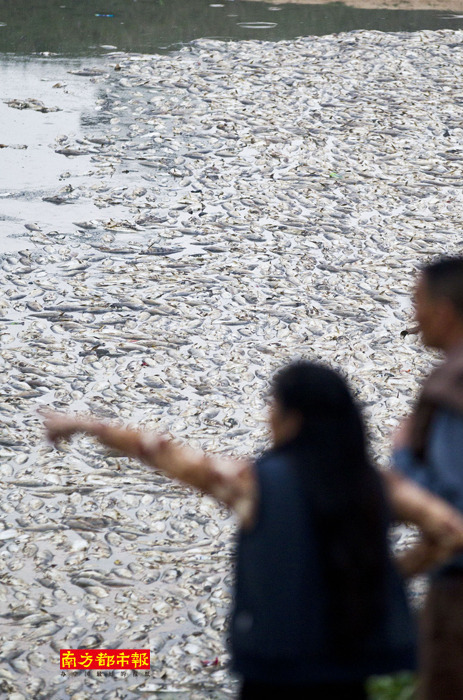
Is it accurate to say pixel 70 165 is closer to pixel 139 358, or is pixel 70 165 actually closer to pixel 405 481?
pixel 139 358

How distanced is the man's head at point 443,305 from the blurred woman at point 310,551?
53 centimetres

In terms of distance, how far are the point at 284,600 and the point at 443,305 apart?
1.04 metres

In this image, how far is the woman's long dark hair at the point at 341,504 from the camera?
234cm

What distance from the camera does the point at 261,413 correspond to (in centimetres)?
654

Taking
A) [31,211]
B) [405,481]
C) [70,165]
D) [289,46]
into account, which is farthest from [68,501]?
[289,46]

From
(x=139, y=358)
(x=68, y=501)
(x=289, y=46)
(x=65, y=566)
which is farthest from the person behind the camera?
(x=289, y=46)

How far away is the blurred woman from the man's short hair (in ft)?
1.87

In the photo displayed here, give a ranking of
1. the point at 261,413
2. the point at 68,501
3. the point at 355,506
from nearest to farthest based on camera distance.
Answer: the point at 355,506, the point at 68,501, the point at 261,413

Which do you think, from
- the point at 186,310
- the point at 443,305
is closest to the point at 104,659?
the point at 443,305

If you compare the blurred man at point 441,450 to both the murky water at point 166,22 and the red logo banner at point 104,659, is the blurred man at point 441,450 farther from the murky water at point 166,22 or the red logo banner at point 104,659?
the murky water at point 166,22

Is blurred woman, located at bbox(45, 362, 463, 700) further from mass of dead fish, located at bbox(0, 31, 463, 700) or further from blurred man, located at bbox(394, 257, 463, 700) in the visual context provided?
mass of dead fish, located at bbox(0, 31, 463, 700)

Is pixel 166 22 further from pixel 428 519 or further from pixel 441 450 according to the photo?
pixel 428 519

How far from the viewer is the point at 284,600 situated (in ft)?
7.67

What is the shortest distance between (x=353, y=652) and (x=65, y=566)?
2.89 m
